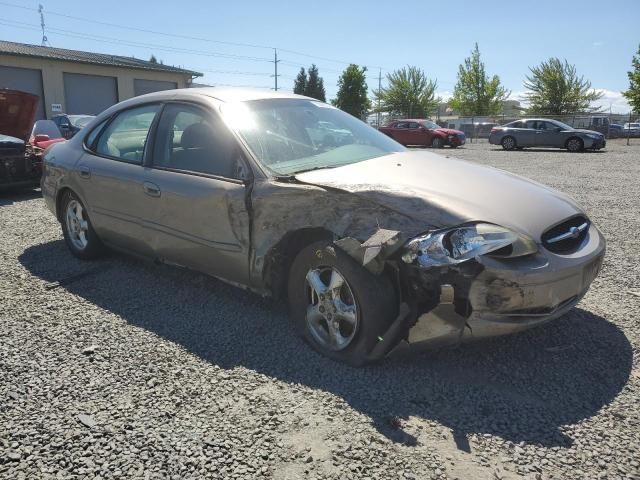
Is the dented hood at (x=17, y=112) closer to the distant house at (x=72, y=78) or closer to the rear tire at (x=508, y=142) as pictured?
the distant house at (x=72, y=78)

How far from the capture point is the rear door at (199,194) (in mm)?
3545

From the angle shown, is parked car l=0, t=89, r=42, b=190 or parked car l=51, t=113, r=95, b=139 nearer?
parked car l=0, t=89, r=42, b=190

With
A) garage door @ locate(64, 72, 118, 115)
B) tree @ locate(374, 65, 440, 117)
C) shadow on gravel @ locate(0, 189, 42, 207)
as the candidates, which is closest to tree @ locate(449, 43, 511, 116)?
tree @ locate(374, 65, 440, 117)

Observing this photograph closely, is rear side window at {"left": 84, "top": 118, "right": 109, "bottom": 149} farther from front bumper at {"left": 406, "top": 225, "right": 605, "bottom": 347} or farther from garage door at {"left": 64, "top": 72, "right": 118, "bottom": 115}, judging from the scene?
garage door at {"left": 64, "top": 72, "right": 118, "bottom": 115}

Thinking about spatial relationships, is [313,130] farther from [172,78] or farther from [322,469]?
[172,78]

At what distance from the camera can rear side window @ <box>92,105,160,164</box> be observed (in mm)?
4370

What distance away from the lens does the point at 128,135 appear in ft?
15.2

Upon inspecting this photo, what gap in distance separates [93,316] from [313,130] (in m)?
2.11

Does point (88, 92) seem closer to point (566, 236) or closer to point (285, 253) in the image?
point (285, 253)

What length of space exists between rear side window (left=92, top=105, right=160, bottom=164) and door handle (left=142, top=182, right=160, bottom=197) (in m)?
0.28

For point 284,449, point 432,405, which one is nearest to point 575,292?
point 432,405

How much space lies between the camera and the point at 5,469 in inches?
89.0

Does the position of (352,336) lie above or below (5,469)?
above

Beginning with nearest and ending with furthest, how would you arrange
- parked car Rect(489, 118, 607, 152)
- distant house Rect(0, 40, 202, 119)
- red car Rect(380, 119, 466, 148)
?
parked car Rect(489, 118, 607, 152) < distant house Rect(0, 40, 202, 119) < red car Rect(380, 119, 466, 148)
